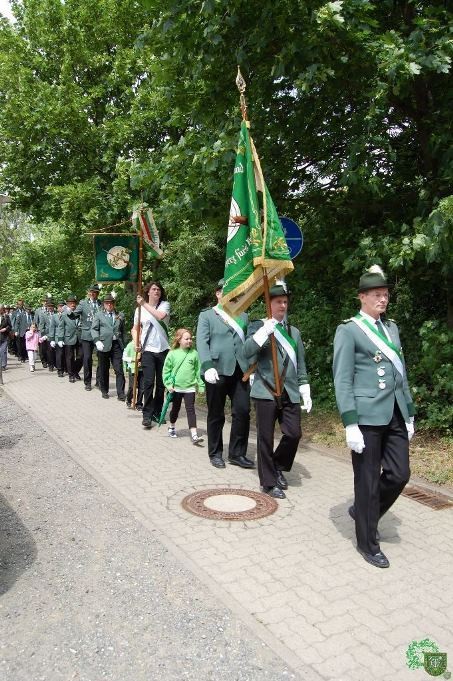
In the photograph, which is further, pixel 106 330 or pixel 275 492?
pixel 106 330

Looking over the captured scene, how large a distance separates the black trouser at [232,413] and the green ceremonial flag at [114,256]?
4219 mm

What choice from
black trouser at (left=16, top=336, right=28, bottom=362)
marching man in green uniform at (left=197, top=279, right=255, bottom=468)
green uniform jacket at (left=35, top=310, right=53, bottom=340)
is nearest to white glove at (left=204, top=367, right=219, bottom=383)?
marching man in green uniform at (left=197, top=279, right=255, bottom=468)

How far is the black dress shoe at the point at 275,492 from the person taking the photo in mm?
5504

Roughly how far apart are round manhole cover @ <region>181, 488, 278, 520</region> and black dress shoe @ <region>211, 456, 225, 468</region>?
0.82 meters

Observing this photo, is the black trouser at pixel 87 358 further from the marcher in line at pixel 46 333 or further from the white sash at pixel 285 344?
the white sash at pixel 285 344

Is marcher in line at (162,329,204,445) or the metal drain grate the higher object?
marcher in line at (162,329,204,445)

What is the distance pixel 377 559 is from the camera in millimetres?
4094

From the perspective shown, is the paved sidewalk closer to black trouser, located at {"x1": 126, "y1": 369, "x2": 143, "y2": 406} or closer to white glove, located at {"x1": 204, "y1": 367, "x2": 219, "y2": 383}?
white glove, located at {"x1": 204, "y1": 367, "x2": 219, "y2": 383}

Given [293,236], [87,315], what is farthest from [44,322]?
[293,236]

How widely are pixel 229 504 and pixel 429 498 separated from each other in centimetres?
196

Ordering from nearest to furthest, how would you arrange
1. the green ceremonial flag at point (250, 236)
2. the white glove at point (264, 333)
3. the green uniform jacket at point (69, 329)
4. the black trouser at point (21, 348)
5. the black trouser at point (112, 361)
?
the white glove at point (264, 333)
the green ceremonial flag at point (250, 236)
the black trouser at point (112, 361)
the green uniform jacket at point (69, 329)
the black trouser at point (21, 348)

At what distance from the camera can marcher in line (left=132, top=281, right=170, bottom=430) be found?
28.5 feet

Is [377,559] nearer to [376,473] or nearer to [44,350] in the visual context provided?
[376,473]

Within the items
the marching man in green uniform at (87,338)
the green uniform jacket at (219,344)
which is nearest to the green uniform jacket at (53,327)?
the marching man in green uniform at (87,338)
